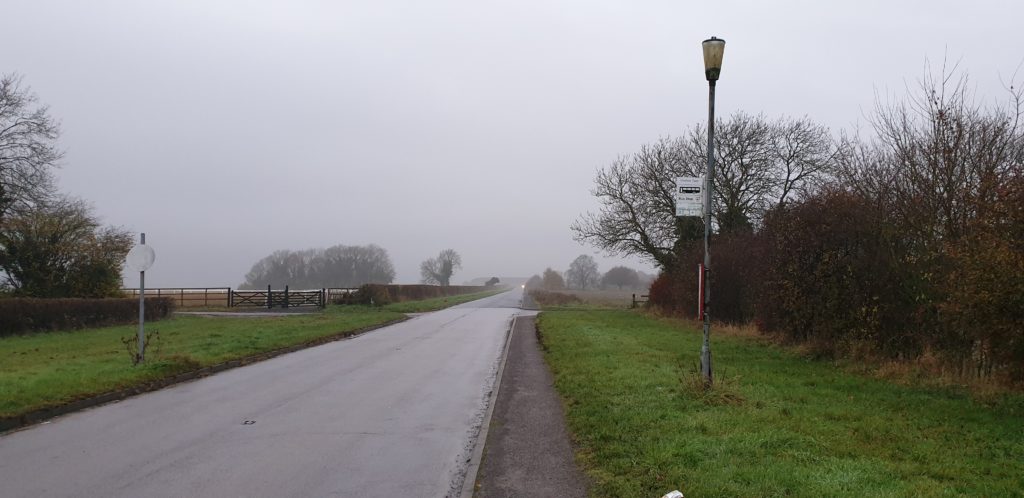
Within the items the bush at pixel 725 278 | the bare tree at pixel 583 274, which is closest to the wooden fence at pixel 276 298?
the bush at pixel 725 278

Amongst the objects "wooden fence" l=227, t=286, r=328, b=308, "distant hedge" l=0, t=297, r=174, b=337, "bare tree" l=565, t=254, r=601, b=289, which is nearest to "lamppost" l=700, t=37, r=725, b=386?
"distant hedge" l=0, t=297, r=174, b=337

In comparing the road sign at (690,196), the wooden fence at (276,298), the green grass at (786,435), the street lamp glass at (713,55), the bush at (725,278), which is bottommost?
the wooden fence at (276,298)

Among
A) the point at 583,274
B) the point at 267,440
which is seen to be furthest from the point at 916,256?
the point at 583,274

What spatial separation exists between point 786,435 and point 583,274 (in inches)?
5322

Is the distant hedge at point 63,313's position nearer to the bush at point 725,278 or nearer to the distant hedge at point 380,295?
the distant hedge at point 380,295

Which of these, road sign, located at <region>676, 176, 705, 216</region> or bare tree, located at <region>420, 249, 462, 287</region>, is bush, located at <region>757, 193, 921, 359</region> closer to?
road sign, located at <region>676, 176, 705, 216</region>

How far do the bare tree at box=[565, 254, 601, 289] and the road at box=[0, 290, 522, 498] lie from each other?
12744 cm

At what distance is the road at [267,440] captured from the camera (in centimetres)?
590

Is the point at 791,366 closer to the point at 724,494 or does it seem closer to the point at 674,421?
the point at 674,421

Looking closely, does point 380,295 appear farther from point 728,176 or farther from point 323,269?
point 323,269

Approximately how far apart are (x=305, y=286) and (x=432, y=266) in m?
33.1

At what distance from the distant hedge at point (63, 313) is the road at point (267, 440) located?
15711mm

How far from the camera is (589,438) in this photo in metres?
7.29

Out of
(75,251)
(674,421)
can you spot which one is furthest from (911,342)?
(75,251)
